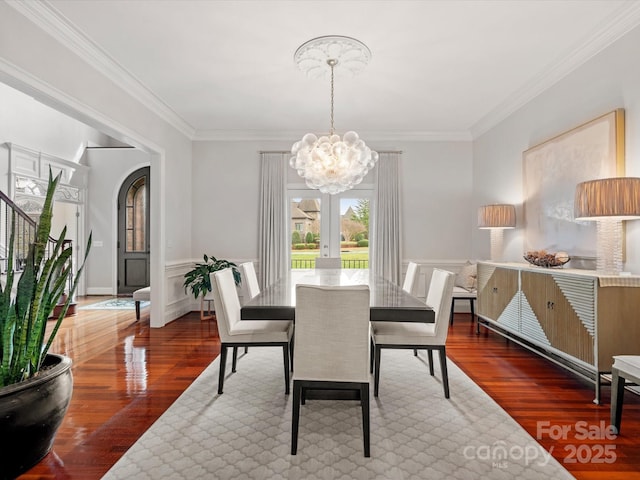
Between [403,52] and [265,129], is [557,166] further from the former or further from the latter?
[265,129]

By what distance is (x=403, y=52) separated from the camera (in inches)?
128

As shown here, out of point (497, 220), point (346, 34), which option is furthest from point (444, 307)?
point (346, 34)

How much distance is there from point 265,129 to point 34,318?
4.21m

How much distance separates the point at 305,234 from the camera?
585 cm

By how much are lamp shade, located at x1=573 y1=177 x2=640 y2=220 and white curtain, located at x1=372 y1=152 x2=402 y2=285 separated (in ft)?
9.96

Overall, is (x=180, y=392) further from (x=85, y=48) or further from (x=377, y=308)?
(x=85, y=48)

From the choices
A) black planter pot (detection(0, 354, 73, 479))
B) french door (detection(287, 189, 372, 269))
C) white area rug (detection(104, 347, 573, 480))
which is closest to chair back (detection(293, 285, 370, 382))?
white area rug (detection(104, 347, 573, 480))

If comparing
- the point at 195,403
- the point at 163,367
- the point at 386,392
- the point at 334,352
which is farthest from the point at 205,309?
the point at 334,352

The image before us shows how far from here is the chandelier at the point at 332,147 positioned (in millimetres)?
3177

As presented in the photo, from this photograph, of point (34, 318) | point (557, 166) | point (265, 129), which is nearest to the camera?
point (34, 318)

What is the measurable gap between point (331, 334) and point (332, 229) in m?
3.95

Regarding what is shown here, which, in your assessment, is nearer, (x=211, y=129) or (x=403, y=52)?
(x=403, y=52)

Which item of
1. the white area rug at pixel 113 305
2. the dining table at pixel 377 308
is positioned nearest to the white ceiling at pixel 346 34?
the dining table at pixel 377 308

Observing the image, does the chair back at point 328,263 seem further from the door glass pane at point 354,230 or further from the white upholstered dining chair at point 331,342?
the white upholstered dining chair at point 331,342
